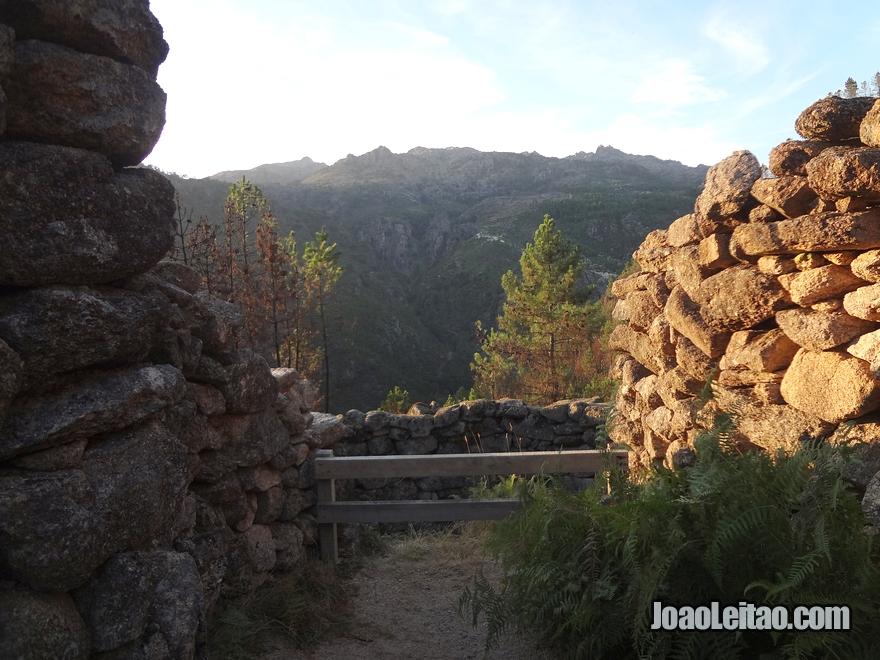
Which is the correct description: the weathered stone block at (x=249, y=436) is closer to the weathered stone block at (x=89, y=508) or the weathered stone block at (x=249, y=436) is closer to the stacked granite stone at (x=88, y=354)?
the stacked granite stone at (x=88, y=354)

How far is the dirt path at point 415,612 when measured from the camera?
372cm

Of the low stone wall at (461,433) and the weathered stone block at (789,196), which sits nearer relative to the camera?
the weathered stone block at (789,196)

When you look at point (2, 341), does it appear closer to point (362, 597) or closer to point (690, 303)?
point (362, 597)

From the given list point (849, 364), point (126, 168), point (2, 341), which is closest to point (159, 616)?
point (2, 341)

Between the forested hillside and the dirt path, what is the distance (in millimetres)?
16146

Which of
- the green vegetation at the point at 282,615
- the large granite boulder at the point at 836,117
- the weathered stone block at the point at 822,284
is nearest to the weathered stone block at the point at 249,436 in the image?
the green vegetation at the point at 282,615

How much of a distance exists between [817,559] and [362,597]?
293cm

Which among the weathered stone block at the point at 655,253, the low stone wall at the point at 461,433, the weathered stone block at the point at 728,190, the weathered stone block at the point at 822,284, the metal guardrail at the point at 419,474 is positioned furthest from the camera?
the low stone wall at the point at 461,433

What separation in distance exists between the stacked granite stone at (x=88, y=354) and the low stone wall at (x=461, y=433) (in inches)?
173

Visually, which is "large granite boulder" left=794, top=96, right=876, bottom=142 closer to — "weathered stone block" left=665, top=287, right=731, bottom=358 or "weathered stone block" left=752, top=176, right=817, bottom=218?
"weathered stone block" left=752, top=176, right=817, bottom=218

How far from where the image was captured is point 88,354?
2607mm

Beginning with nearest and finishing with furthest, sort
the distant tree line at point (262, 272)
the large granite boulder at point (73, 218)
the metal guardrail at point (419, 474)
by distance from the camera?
the large granite boulder at point (73, 218) < the metal guardrail at point (419, 474) < the distant tree line at point (262, 272)

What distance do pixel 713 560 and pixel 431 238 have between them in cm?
5195

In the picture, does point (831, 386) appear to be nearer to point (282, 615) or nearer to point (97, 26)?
point (282, 615)
